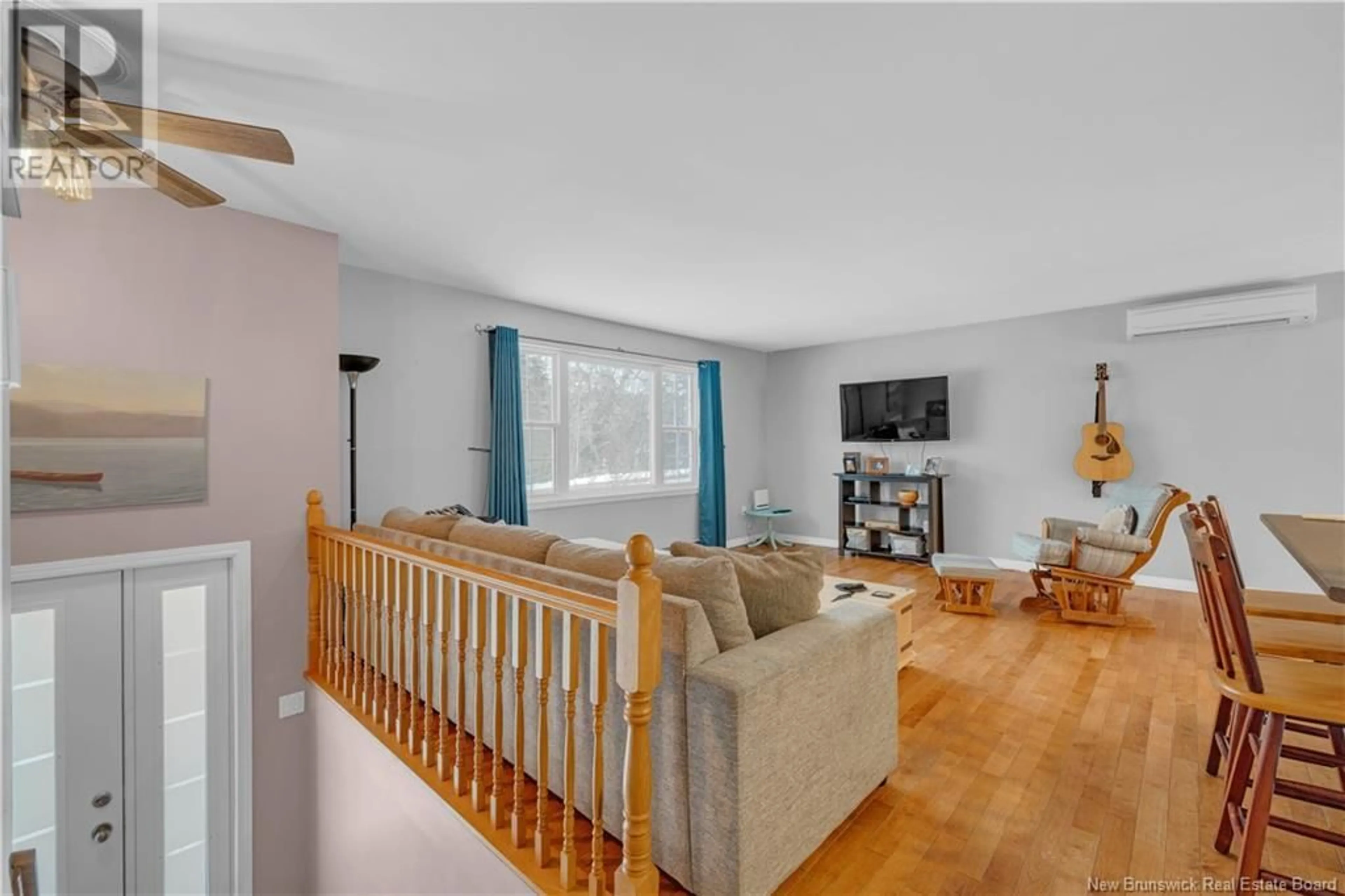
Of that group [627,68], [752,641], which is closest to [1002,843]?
[752,641]

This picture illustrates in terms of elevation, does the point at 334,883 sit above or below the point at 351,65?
below

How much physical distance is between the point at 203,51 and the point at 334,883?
3.44 meters

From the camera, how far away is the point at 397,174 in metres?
2.49

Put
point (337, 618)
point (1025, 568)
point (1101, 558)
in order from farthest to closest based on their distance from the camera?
point (1025, 568)
point (1101, 558)
point (337, 618)

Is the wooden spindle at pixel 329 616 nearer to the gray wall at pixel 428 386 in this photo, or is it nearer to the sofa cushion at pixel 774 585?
the gray wall at pixel 428 386

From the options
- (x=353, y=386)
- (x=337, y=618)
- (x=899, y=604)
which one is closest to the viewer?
(x=337, y=618)

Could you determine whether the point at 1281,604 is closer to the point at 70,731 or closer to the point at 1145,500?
the point at 1145,500

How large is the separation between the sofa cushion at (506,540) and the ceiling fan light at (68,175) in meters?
1.57

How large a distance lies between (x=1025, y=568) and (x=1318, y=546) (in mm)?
4257

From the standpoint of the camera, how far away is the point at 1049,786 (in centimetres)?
221

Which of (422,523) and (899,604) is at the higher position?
(422,523)

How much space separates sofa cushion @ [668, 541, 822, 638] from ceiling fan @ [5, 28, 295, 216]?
1.79m

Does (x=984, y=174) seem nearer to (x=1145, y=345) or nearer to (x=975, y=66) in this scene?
(x=975, y=66)

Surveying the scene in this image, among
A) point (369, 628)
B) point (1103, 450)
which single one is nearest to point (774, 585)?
point (369, 628)
